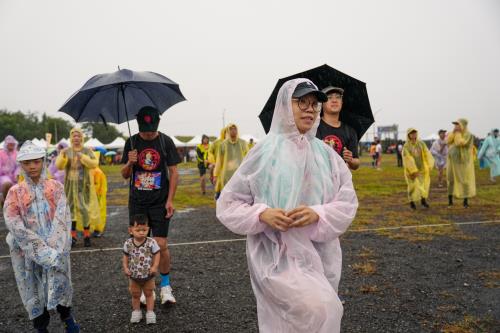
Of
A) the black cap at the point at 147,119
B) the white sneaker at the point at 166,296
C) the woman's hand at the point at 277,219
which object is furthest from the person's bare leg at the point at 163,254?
the woman's hand at the point at 277,219

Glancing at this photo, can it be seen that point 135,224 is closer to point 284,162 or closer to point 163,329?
point 163,329

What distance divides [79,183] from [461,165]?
8.52 meters

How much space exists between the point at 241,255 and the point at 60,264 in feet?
9.77

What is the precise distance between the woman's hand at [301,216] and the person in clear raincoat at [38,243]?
2053mm

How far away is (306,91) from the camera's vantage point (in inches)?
90.6

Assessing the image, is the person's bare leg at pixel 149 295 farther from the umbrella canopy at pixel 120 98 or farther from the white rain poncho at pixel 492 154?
the white rain poncho at pixel 492 154

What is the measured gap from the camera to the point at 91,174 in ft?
23.4

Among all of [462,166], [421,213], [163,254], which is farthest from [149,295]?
[462,166]

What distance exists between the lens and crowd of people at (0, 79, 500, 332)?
2.20m

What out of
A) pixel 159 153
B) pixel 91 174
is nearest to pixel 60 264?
pixel 159 153

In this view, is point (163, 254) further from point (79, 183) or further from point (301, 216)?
point (79, 183)

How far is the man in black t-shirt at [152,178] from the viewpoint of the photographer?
4031 mm

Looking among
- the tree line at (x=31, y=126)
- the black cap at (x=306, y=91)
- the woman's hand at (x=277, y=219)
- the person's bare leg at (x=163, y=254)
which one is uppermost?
the tree line at (x=31, y=126)

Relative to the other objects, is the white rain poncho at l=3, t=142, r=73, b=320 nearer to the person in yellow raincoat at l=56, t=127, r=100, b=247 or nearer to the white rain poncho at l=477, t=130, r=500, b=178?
the person in yellow raincoat at l=56, t=127, r=100, b=247
